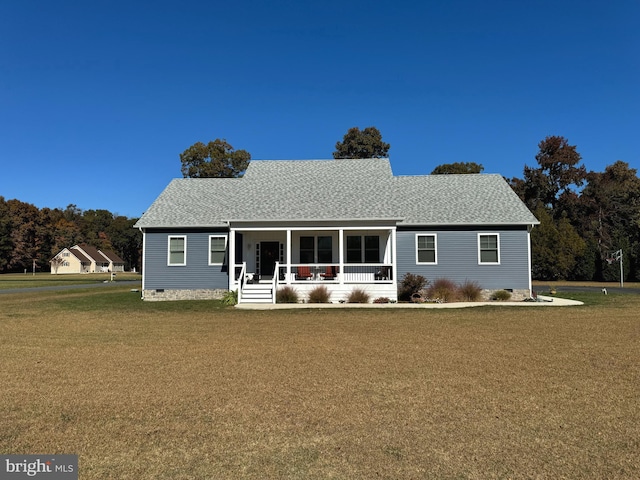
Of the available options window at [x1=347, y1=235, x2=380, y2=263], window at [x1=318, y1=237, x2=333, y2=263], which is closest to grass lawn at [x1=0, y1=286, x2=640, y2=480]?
window at [x1=347, y1=235, x2=380, y2=263]

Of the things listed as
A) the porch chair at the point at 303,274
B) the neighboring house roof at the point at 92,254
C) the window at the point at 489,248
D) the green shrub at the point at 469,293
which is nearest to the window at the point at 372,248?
the porch chair at the point at 303,274

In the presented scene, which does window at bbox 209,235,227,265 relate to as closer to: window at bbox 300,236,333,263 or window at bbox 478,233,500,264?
window at bbox 300,236,333,263

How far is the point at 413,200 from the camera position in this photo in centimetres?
2194

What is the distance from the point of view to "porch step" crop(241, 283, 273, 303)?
1795 cm

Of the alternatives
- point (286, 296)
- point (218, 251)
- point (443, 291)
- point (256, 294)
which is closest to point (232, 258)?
point (218, 251)

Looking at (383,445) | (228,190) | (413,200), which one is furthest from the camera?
(228,190)

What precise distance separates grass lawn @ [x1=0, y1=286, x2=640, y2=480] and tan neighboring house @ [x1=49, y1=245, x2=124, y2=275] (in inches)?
3228

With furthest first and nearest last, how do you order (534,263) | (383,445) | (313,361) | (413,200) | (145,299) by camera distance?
1. (534,263)
2. (413,200)
3. (145,299)
4. (313,361)
5. (383,445)

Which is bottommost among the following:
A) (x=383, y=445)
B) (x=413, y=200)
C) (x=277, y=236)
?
(x=383, y=445)

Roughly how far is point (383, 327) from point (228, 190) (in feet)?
48.2

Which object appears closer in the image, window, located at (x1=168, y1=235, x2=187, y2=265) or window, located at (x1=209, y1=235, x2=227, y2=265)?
window, located at (x1=209, y1=235, x2=227, y2=265)

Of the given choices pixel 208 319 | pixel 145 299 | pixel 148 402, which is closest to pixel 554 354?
pixel 148 402

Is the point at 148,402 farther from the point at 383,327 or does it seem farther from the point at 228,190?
the point at 228,190

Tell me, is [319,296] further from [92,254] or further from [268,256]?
[92,254]
